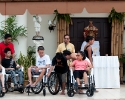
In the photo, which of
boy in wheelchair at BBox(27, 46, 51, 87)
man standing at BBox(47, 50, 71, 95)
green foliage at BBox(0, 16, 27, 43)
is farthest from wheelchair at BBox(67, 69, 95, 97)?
green foliage at BBox(0, 16, 27, 43)

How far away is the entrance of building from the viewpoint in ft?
47.3

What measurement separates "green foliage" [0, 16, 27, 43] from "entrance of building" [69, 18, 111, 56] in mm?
2005

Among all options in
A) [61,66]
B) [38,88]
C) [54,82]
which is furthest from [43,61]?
[38,88]

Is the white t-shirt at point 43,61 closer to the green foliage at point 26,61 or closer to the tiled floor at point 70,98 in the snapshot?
the tiled floor at point 70,98

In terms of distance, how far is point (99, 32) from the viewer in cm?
1448

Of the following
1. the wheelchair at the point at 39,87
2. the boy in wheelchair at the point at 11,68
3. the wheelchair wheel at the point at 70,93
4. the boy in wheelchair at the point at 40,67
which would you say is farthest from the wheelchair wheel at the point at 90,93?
the boy in wheelchair at the point at 11,68

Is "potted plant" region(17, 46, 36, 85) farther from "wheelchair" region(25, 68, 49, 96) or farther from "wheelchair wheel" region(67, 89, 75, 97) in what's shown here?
"wheelchair wheel" region(67, 89, 75, 97)

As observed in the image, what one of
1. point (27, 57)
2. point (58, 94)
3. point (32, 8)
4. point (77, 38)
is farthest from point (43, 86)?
point (77, 38)

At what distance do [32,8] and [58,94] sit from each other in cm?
255

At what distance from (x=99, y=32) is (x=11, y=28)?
11.1 ft

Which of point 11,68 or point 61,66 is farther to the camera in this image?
point 11,68

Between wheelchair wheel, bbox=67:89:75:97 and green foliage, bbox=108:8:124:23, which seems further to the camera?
green foliage, bbox=108:8:124:23

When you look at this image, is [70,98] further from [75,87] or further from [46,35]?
[46,35]

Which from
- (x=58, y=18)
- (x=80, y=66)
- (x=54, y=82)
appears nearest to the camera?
(x=80, y=66)
